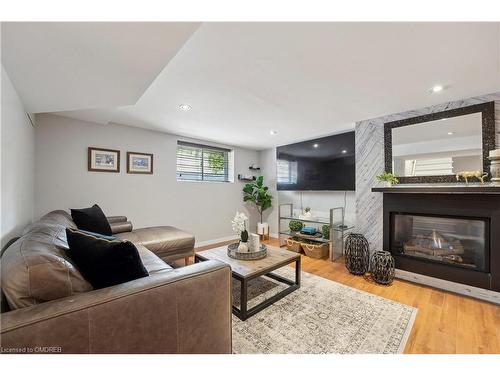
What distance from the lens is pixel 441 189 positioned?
7.22 ft

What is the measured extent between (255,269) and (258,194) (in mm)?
2849

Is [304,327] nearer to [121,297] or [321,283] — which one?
[321,283]

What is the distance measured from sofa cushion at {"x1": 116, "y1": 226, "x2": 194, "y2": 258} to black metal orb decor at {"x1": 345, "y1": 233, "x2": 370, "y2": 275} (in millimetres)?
2129

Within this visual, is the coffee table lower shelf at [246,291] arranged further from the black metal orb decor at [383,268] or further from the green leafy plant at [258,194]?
the green leafy plant at [258,194]

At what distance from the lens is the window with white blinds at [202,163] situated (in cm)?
391

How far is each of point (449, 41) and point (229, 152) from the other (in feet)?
12.2

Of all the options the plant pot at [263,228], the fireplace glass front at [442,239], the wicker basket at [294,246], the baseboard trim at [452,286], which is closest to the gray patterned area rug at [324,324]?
the baseboard trim at [452,286]

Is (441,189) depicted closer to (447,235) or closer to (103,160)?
(447,235)

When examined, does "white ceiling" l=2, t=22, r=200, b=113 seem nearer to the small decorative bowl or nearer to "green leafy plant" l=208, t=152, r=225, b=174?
the small decorative bowl

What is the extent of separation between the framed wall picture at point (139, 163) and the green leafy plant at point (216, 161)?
4.03ft

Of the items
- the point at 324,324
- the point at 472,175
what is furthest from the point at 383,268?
the point at 472,175

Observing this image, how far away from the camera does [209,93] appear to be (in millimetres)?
2051
